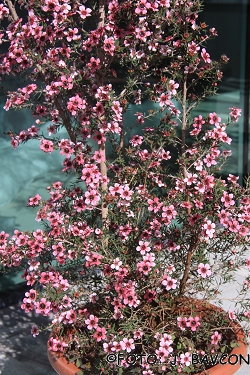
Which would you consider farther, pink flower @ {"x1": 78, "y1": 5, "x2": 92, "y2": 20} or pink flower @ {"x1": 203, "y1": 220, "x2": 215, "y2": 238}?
pink flower @ {"x1": 78, "y1": 5, "x2": 92, "y2": 20}

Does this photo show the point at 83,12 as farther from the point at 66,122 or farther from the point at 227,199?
the point at 227,199

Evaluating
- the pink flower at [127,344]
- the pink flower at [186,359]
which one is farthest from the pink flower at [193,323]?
the pink flower at [127,344]

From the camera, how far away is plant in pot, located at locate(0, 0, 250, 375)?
90.5 inches

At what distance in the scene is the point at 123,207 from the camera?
7.89ft

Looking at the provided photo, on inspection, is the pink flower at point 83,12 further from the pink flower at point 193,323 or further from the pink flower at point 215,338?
the pink flower at point 215,338

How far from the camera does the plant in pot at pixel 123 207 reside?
7.54 feet

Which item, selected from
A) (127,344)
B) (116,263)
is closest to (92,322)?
(127,344)

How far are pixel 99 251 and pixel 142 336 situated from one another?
18.2 inches

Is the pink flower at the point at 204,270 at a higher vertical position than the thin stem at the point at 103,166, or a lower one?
lower

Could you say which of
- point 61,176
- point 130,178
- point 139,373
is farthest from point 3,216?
point 139,373

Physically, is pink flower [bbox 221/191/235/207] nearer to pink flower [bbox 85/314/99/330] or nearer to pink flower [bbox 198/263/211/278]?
pink flower [bbox 198/263/211/278]

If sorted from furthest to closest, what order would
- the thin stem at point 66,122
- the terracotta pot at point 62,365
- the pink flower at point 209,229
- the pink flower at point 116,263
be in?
the thin stem at point 66,122 < the terracotta pot at point 62,365 < the pink flower at point 116,263 < the pink flower at point 209,229

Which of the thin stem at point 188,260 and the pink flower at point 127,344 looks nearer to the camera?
the pink flower at point 127,344

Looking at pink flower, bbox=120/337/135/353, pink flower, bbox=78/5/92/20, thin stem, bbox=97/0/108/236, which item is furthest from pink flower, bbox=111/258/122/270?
pink flower, bbox=78/5/92/20
